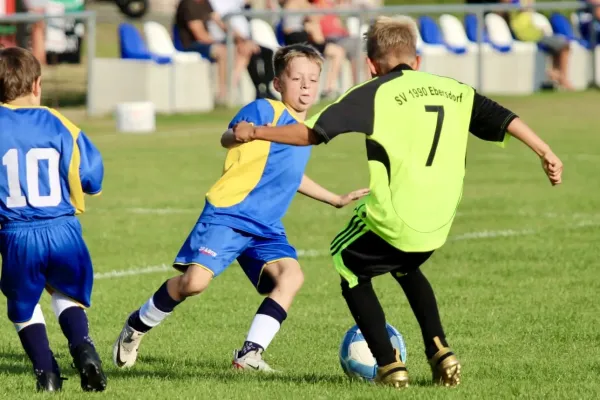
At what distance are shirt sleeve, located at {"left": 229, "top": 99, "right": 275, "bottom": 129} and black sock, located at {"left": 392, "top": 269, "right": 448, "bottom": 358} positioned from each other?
3.52 feet

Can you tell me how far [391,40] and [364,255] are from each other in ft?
3.05

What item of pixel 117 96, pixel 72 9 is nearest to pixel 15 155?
pixel 117 96

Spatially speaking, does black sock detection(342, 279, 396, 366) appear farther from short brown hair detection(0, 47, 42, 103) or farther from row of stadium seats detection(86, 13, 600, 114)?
row of stadium seats detection(86, 13, 600, 114)

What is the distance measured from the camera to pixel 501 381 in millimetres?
6129

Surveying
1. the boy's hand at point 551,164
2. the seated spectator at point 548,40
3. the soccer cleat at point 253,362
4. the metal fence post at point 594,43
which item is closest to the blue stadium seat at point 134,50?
the seated spectator at point 548,40

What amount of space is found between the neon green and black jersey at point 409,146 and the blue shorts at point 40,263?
1.20 meters

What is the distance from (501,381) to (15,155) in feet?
7.85

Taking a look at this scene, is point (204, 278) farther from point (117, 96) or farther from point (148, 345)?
point (117, 96)

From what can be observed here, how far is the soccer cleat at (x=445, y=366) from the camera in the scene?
5.86 meters

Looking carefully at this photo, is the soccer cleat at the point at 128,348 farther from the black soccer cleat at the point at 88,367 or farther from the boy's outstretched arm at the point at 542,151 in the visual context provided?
the boy's outstretched arm at the point at 542,151

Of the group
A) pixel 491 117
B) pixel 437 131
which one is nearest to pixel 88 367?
pixel 437 131

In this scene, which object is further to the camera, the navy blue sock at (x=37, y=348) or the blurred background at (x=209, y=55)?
the blurred background at (x=209, y=55)

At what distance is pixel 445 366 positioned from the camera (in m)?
5.86

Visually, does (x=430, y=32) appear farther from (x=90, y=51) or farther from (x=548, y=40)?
(x=90, y=51)
